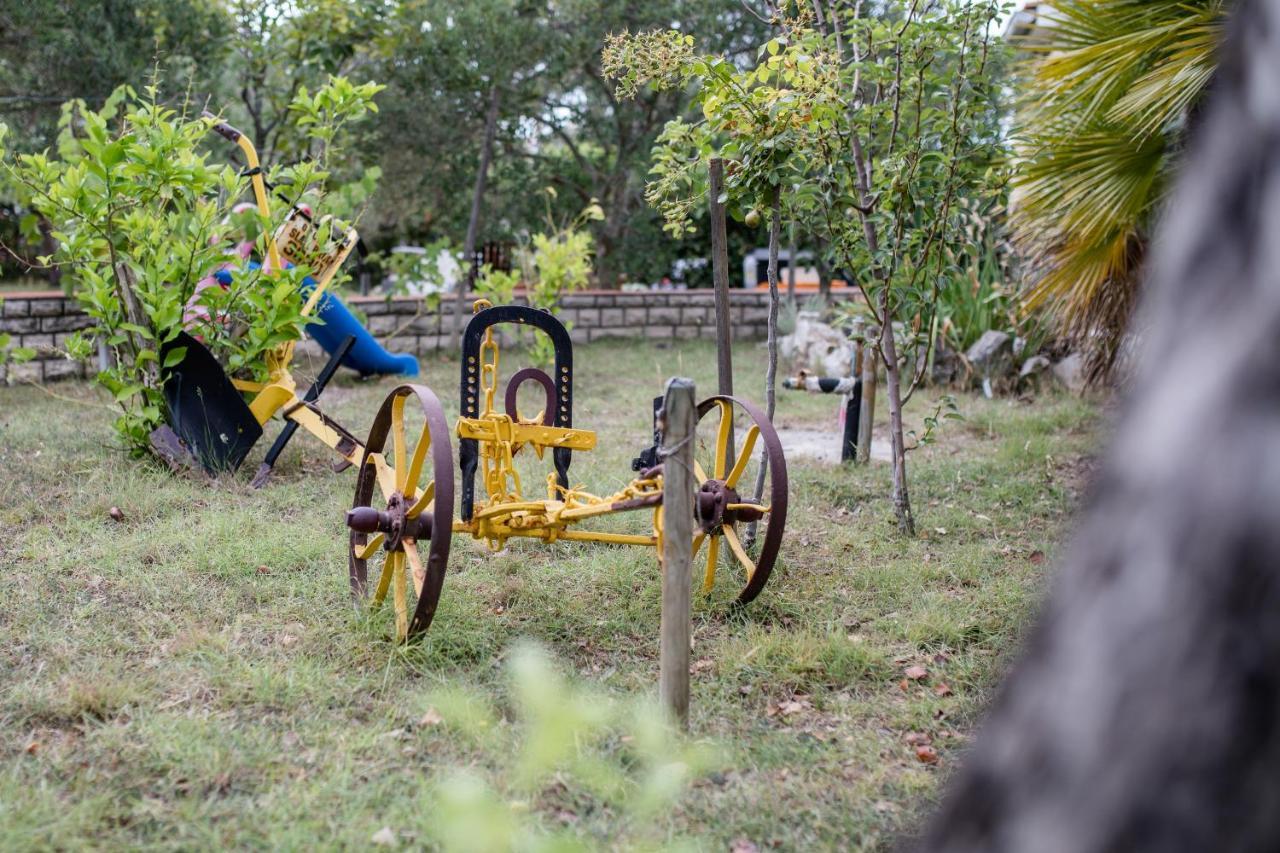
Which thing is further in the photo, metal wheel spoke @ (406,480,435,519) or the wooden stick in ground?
the wooden stick in ground

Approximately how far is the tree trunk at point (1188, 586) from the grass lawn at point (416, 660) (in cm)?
60

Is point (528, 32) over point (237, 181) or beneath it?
over

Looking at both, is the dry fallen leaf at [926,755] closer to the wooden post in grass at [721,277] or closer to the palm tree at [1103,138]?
the wooden post in grass at [721,277]

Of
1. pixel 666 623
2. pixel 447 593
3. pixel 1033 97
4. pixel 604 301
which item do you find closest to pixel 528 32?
pixel 604 301

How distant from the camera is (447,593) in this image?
11.8 feet

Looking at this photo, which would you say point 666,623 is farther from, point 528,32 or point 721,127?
point 528,32

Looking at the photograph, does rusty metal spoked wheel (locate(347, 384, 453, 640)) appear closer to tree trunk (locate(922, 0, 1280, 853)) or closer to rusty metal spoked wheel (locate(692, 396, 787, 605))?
rusty metal spoked wheel (locate(692, 396, 787, 605))

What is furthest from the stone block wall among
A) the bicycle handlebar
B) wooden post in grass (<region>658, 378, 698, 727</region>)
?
wooden post in grass (<region>658, 378, 698, 727</region>)

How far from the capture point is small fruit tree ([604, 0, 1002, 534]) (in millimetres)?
3818

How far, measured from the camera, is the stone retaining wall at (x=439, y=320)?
7.91 meters

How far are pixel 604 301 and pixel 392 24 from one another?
11.2 ft

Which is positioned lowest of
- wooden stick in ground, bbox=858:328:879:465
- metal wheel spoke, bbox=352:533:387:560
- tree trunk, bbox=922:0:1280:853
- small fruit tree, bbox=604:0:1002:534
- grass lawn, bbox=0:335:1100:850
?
grass lawn, bbox=0:335:1100:850

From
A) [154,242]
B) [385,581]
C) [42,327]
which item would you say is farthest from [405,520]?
[42,327]

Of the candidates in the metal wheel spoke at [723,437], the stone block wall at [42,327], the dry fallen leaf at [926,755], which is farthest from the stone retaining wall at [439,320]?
the dry fallen leaf at [926,755]
